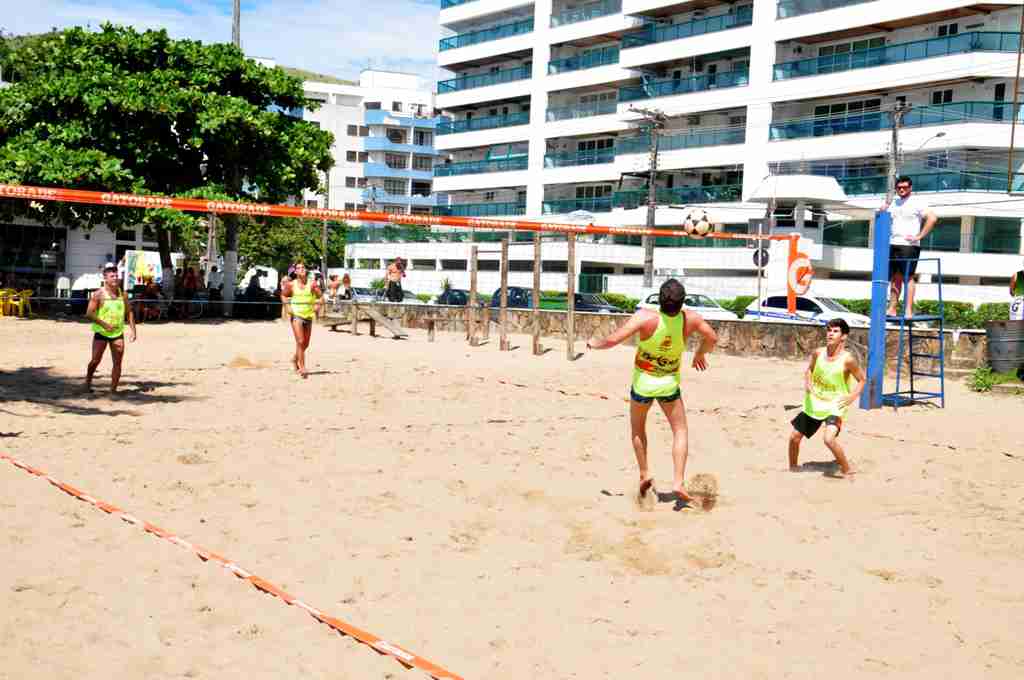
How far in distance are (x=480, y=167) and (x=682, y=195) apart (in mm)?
15990

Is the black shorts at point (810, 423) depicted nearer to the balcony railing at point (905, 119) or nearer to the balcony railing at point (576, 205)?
the balcony railing at point (905, 119)

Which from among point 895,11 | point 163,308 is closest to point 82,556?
point 163,308

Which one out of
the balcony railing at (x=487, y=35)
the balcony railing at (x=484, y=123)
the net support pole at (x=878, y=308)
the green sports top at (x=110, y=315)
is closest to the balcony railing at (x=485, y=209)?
the balcony railing at (x=484, y=123)

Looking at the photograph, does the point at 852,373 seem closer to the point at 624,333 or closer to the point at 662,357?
the point at 662,357

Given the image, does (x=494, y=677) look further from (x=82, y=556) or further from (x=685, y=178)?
(x=685, y=178)

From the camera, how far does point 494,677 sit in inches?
159

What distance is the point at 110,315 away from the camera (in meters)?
11.4

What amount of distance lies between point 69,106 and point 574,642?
23301mm

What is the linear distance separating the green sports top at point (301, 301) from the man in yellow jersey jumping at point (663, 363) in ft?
24.8

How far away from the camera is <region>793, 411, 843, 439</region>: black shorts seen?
7.92 metres

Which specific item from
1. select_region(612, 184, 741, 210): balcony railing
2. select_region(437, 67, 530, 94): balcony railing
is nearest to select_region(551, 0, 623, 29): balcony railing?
select_region(437, 67, 530, 94): balcony railing

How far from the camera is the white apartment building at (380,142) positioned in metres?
80.3

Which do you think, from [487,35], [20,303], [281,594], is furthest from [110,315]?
[487,35]

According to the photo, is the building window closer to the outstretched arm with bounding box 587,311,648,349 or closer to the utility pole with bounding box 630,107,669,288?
the utility pole with bounding box 630,107,669,288
